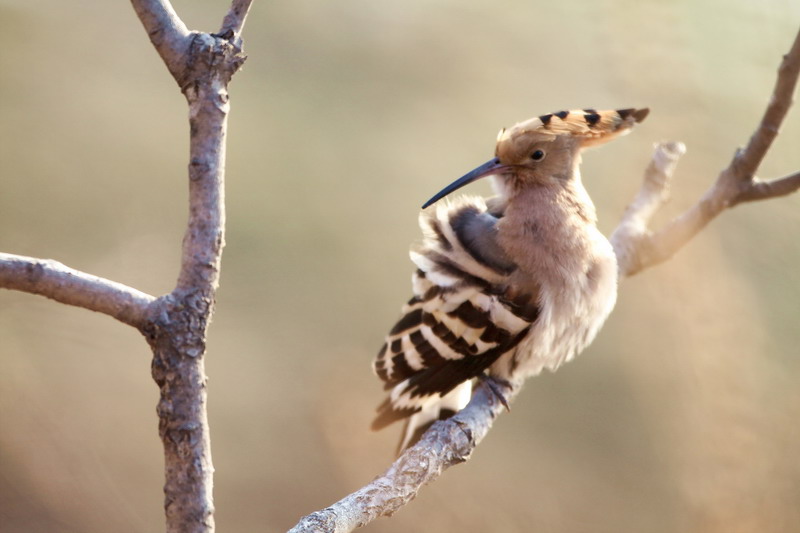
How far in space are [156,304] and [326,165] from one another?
4.77 feet

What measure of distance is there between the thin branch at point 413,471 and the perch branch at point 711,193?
16.2 inches

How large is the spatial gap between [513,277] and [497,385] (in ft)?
0.61

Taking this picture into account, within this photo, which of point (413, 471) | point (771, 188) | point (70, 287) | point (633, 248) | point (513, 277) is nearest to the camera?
point (70, 287)

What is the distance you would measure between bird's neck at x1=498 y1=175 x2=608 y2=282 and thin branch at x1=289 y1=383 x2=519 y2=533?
→ 218 mm

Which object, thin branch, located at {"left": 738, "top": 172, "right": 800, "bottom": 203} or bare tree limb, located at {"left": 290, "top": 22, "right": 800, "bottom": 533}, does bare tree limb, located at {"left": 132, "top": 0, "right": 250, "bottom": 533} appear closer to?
bare tree limb, located at {"left": 290, "top": 22, "right": 800, "bottom": 533}

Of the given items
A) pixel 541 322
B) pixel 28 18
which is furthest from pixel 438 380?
pixel 28 18

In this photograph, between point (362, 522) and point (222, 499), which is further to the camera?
point (222, 499)

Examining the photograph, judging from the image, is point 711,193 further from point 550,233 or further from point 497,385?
point 497,385

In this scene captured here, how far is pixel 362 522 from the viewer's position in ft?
2.73

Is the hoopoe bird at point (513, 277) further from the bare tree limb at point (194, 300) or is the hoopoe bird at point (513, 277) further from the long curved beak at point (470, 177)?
the bare tree limb at point (194, 300)

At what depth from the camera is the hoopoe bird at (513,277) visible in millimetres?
1299

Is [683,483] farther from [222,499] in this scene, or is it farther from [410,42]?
[410,42]

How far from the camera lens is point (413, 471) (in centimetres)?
98

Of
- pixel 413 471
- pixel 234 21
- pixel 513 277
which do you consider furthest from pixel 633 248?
pixel 234 21
